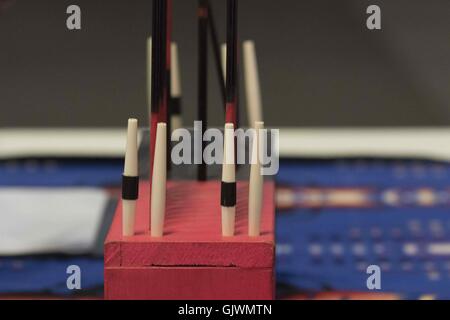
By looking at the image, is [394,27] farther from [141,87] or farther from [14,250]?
[14,250]

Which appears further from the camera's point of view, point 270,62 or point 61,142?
point 270,62

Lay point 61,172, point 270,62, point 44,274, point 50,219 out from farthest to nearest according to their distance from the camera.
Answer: point 270,62 < point 61,172 < point 50,219 < point 44,274

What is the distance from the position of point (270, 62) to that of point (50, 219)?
72cm

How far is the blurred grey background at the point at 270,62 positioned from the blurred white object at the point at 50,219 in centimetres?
29

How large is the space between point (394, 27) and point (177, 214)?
1.12m

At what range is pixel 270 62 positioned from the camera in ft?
6.58

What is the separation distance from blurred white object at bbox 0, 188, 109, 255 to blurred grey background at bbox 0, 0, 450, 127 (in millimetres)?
292

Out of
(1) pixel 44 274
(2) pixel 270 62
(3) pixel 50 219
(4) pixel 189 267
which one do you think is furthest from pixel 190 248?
(2) pixel 270 62

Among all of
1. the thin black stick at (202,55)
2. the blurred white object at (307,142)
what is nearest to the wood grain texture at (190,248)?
the thin black stick at (202,55)

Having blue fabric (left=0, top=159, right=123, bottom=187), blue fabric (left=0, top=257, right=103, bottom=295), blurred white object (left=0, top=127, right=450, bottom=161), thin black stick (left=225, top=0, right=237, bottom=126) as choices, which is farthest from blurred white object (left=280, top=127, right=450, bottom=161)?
thin black stick (left=225, top=0, right=237, bottom=126)

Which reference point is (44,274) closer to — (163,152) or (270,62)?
(163,152)

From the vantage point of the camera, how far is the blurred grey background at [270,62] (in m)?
1.78

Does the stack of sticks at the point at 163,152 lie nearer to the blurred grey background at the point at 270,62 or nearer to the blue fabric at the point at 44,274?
the blue fabric at the point at 44,274

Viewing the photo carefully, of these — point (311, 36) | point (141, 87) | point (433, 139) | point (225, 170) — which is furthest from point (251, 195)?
point (311, 36)
